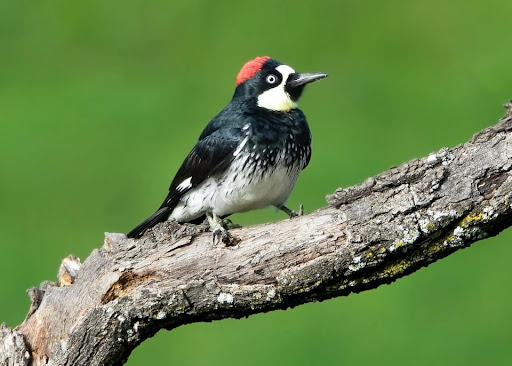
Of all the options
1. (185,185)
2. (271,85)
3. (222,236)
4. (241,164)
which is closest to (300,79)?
(271,85)

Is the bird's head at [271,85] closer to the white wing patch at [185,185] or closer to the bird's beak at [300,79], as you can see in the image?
the bird's beak at [300,79]

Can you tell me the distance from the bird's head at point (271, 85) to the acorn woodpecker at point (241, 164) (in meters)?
0.03

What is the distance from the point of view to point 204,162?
5699 mm

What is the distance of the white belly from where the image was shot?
5629 mm

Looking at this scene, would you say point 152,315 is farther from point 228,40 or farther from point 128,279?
point 228,40

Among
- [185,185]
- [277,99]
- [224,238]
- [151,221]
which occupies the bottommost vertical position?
[224,238]

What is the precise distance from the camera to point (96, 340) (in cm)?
444

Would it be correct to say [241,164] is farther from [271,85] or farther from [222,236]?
[222,236]

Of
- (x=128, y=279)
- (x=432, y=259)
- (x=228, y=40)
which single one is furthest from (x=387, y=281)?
(x=228, y=40)

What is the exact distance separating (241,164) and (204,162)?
22 cm

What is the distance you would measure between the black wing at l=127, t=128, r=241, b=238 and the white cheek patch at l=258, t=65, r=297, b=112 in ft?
1.10

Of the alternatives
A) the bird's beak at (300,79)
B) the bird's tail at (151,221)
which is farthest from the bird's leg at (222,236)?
the bird's beak at (300,79)

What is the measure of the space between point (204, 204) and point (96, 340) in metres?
1.41

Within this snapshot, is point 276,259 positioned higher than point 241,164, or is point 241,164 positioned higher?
point 241,164
